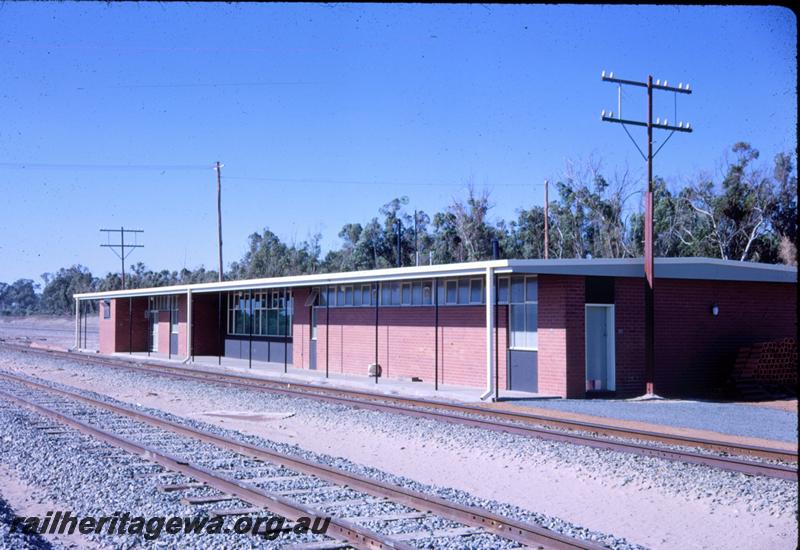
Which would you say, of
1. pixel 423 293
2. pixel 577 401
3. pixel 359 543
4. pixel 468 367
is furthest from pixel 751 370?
pixel 359 543

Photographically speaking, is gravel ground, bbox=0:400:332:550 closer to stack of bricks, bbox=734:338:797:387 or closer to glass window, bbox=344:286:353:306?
glass window, bbox=344:286:353:306

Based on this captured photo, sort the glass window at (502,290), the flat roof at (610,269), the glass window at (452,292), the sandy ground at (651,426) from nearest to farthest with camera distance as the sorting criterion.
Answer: the sandy ground at (651,426), the flat roof at (610,269), the glass window at (502,290), the glass window at (452,292)

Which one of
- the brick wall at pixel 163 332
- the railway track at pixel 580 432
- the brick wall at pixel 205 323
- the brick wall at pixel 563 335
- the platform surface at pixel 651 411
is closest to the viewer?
the railway track at pixel 580 432

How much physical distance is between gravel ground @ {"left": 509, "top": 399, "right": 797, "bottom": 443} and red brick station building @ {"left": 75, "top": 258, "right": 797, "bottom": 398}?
123cm

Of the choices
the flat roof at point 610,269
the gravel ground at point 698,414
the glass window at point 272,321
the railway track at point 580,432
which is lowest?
the gravel ground at point 698,414

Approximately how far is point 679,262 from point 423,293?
7.04m

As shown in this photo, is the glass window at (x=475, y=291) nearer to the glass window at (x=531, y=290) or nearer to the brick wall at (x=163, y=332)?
the glass window at (x=531, y=290)

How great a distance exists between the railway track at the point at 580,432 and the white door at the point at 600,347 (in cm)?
381

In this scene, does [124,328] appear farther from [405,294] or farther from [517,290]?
[517,290]

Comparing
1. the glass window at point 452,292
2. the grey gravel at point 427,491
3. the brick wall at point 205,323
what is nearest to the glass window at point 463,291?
the glass window at point 452,292

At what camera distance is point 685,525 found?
27.2ft

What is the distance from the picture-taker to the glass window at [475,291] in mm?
21547

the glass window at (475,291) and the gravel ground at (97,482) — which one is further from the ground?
the glass window at (475,291)

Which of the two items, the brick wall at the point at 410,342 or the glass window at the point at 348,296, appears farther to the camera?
the glass window at the point at 348,296
